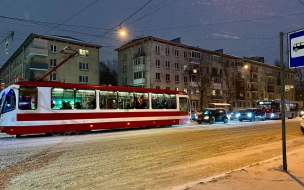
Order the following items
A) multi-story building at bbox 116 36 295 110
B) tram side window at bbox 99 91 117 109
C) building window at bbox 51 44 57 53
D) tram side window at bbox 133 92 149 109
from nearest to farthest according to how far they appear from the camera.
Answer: tram side window at bbox 99 91 117 109
tram side window at bbox 133 92 149 109
building window at bbox 51 44 57 53
multi-story building at bbox 116 36 295 110

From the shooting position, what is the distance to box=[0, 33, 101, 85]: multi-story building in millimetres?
44594

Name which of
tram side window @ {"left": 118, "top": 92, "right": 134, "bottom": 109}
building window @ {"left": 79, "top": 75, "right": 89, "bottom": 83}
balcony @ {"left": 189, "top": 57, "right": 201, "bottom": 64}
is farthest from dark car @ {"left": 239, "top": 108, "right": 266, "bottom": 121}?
building window @ {"left": 79, "top": 75, "right": 89, "bottom": 83}

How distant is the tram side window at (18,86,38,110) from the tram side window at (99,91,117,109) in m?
4.53

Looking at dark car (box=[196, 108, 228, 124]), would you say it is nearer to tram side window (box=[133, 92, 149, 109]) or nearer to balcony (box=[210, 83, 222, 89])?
tram side window (box=[133, 92, 149, 109])

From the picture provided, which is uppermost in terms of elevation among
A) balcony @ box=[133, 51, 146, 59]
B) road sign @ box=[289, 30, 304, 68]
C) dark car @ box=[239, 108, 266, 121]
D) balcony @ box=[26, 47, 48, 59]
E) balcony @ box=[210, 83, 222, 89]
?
balcony @ box=[133, 51, 146, 59]

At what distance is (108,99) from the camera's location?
65.7 feet

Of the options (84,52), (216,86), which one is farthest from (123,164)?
(216,86)

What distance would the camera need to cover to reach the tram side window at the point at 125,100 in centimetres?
2078

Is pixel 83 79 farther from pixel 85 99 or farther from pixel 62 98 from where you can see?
pixel 62 98

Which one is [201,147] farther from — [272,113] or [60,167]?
[272,113]

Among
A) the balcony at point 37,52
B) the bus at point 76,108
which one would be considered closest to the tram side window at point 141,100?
the bus at point 76,108

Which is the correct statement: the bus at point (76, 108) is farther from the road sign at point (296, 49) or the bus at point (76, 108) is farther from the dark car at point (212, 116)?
the road sign at point (296, 49)

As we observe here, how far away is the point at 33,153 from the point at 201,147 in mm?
6780

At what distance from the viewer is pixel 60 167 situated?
8109 millimetres
